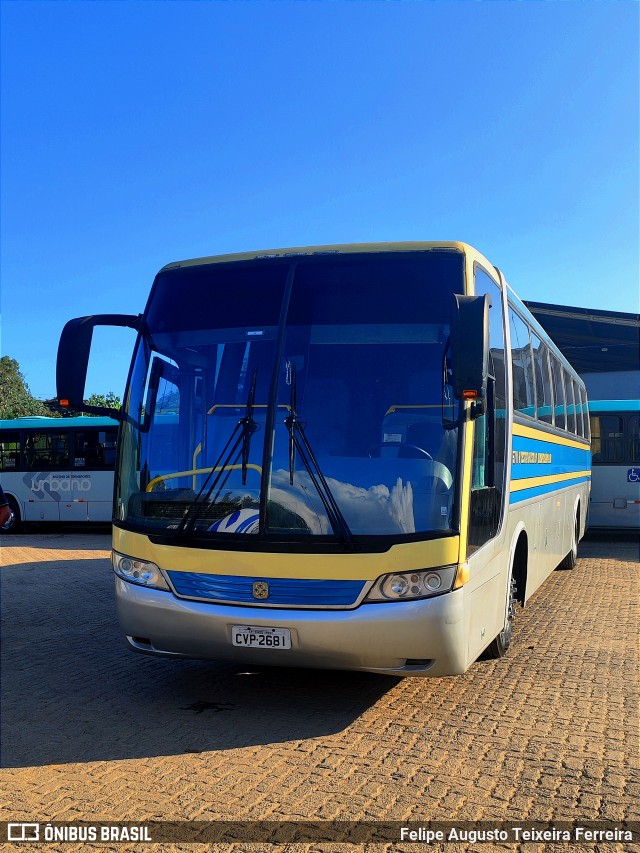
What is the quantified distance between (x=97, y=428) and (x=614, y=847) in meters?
18.6

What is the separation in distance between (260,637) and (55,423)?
57.3 feet

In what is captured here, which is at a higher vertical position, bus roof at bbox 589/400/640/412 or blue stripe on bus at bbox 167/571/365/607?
bus roof at bbox 589/400/640/412

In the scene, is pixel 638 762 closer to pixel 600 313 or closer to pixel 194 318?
pixel 194 318

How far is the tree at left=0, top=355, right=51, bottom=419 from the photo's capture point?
58.6m

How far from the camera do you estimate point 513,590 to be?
7469mm

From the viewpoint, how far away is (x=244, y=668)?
6961mm

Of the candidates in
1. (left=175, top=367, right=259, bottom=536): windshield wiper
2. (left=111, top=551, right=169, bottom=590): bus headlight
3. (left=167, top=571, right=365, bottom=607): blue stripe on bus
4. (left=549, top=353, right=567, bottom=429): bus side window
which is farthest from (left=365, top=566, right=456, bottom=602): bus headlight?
(left=549, top=353, right=567, bottom=429): bus side window

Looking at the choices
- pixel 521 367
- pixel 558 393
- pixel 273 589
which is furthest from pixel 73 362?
pixel 558 393

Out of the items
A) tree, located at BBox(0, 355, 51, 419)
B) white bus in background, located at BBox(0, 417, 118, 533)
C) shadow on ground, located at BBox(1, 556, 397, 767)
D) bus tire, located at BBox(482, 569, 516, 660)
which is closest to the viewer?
shadow on ground, located at BBox(1, 556, 397, 767)

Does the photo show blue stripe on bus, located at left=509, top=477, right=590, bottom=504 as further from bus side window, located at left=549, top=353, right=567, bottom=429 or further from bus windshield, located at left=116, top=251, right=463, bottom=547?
bus windshield, located at left=116, top=251, right=463, bottom=547

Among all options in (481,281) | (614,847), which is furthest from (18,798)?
(481,281)

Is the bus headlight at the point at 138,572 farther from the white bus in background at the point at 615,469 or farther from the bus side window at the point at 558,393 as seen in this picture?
the white bus in background at the point at 615,469

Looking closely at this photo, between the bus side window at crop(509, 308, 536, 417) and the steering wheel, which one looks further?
the bus side window at crop(509, 308, 536, 417)

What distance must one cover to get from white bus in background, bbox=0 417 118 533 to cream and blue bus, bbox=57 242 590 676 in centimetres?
1507
